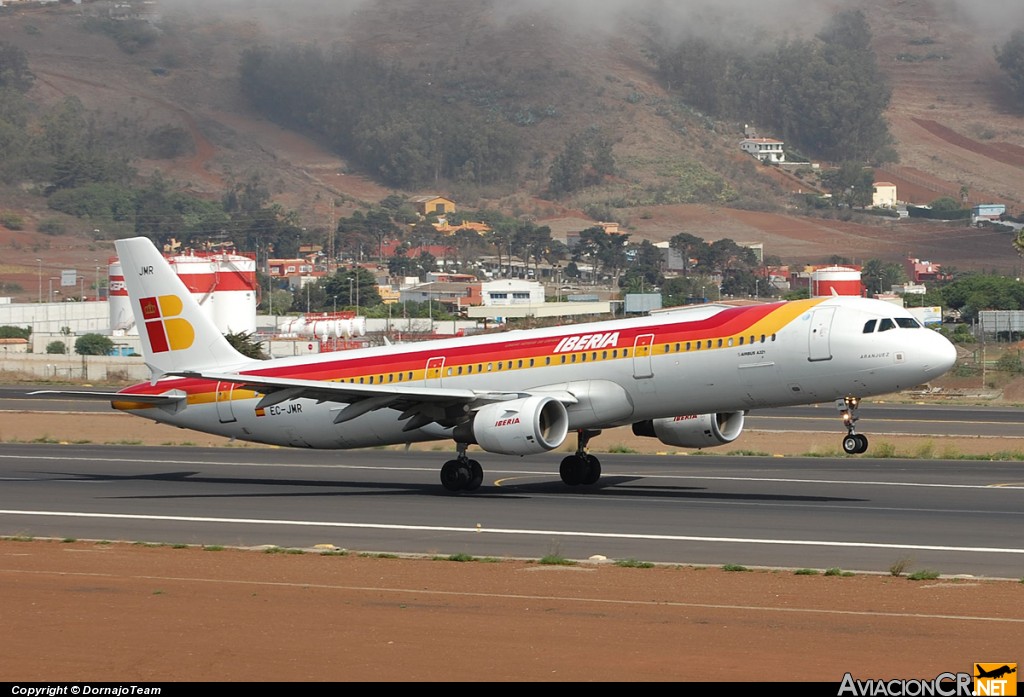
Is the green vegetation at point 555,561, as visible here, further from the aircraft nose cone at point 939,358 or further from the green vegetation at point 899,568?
the aircraft nose cone at point 939,358

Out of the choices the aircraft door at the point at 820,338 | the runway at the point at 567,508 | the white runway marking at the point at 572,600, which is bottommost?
the runway at the point at 567,508

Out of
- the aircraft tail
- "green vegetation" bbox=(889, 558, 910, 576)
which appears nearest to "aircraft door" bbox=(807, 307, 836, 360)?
"green vegetation" bbox=(889, 558, 910, 576)

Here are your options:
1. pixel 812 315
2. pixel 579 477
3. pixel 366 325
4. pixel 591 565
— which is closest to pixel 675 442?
pixel 579 477

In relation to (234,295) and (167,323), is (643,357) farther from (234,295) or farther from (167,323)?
(234,295)

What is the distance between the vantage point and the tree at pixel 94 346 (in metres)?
134

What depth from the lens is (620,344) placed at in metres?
37.4

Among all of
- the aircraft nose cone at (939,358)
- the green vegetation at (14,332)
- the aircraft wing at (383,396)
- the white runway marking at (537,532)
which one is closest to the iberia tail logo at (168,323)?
the aircraft wing at (383,396)

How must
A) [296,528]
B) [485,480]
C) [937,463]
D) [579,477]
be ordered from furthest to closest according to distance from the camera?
→ [937,463] → [485,480] → [579,477] → [296,528]

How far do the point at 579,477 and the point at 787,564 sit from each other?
1465cm

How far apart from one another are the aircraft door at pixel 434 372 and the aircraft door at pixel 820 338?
401 inches

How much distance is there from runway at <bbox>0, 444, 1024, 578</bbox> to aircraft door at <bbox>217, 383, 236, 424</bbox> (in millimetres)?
1846

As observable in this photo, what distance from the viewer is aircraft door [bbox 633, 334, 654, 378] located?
3684cm

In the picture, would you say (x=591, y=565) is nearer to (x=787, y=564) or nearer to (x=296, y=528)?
(x=787, y=564)

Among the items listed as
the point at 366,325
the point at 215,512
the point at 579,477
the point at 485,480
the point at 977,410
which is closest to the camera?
the point at 215,512
